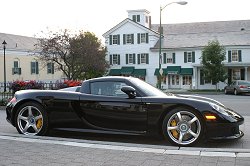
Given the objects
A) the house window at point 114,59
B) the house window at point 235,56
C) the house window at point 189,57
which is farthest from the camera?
the house window at point 114,59

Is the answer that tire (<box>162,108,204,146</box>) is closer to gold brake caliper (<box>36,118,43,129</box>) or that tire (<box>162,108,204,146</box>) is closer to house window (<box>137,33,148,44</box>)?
gold brake caliper (<box>36,118,43,129</box>)

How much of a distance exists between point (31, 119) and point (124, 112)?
208 cm

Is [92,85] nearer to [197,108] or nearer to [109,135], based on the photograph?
[109,135]

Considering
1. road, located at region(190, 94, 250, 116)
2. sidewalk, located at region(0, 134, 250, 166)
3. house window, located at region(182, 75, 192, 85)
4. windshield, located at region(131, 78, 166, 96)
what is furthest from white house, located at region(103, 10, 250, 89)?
sidewalk, located at region(0, 134, 250, 166)

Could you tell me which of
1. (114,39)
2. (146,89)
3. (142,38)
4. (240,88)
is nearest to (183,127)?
(146,89)

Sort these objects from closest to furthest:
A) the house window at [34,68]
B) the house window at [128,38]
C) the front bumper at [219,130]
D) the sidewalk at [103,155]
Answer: the sidewalk at [103,155], the front bumper at [219,130], the house window at [34,68], the house window at [128,38]

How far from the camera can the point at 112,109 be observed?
273 inches

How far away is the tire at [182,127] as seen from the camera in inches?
254

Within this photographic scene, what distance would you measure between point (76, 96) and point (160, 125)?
1763 millimetres

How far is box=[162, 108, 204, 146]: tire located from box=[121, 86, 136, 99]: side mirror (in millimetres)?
740

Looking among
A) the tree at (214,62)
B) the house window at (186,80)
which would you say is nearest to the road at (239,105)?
the tree at (214,62)

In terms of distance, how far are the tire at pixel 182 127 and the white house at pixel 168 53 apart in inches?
1463

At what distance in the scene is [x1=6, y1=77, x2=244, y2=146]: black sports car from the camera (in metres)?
6.48

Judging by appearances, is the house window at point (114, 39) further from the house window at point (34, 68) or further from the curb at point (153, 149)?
the curb at point (153, 149)
